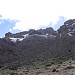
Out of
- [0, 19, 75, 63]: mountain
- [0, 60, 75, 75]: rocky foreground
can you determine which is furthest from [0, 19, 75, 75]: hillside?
[0, 60, 75, 75]: rocky foreground

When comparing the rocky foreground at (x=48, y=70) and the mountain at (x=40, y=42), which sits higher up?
the mountain at (x=40, y=42)

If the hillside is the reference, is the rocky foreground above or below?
below

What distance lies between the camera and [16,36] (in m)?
168

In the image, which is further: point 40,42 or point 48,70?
point 40,42

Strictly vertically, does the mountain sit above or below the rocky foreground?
above

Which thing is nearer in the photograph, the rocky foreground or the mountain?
the rocky foreground

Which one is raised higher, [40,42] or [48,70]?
[40,42]

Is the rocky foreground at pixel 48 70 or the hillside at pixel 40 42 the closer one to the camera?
the rocky foreground at pixel 48 70

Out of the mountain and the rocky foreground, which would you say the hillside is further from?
the rocky foreground

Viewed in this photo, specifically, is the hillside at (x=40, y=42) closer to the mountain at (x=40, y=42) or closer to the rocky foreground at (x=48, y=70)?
the mountain at (x=40, y=42)

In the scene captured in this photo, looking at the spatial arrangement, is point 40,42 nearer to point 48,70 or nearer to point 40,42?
point 40,42

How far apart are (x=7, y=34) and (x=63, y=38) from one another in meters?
52.5

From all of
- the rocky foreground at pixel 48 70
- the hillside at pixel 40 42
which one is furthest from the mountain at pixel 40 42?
the rocky foreground at pixel 48 70

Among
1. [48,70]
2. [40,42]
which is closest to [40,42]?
[40,42]
